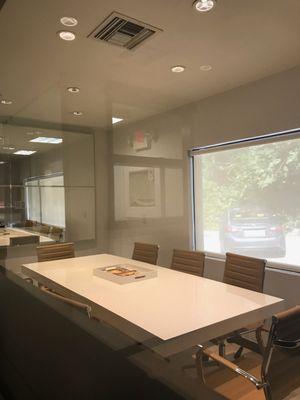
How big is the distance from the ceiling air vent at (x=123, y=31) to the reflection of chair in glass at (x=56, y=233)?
220 centimetres

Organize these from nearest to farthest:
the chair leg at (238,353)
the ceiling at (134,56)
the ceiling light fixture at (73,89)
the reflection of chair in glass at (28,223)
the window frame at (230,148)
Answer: the chair leg at (238,353)
the ceiling at (134,56)
the window frame at (230,148)
the ceiling light fixture at (73,89)
the reflection of chair in glass at (28,223)

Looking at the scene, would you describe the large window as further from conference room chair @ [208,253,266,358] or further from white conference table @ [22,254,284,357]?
white conference table @ [22,254,284,357]

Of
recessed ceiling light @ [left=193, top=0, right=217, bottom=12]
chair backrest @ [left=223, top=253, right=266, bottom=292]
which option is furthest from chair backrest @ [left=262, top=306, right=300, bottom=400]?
recessed ceiling light @ [left=193, top=0, right=217, bottom=12]

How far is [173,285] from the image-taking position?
213 centimetres

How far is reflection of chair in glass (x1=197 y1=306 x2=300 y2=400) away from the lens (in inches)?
47.4

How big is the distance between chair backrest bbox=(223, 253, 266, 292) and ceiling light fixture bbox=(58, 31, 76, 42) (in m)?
1.95

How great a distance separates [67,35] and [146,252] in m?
1.97

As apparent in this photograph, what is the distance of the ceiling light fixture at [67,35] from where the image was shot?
2.02 m

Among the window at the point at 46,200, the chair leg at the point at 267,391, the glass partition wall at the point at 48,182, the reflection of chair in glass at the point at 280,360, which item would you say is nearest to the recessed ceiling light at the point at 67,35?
the glass partition wall at the point at 48,182

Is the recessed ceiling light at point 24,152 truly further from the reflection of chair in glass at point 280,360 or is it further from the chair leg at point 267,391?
the chair leg at point 267,391

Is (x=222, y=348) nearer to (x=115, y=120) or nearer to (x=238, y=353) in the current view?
(x=238, y=353)

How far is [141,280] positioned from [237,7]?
1.84m

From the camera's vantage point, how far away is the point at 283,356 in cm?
129

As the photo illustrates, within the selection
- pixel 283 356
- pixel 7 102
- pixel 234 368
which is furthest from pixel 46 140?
pixel 283 356
